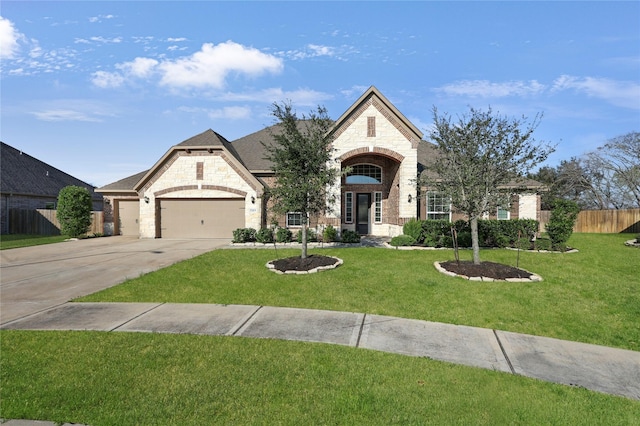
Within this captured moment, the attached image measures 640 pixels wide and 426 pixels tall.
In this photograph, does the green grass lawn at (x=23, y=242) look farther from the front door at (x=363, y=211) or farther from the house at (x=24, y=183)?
Result: the front door at (x=363, y=211)

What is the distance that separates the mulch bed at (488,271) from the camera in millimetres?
9523

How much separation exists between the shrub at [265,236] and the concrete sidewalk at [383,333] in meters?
10.9

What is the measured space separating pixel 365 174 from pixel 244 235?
8.71 metres

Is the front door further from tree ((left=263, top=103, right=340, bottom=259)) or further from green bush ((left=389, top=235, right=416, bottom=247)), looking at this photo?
tree ((left=263, top=103, right=340, bottom=259))

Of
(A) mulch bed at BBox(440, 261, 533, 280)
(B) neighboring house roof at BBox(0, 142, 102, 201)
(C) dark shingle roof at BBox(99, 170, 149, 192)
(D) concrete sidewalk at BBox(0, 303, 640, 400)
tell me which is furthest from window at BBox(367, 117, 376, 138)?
(B) neighboring house roof at BBox(0, 142, 102, 201)

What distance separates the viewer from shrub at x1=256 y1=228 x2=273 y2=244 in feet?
59.5

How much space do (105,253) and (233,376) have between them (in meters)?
13.3

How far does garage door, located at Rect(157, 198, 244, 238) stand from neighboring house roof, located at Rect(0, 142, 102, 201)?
16.7 metres

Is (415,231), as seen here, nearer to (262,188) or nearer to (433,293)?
(433,293)

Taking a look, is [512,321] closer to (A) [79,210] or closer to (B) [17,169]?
(A) [79,210]

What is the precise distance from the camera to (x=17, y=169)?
2980 cm

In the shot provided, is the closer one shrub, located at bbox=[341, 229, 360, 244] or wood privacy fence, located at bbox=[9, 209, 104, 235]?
shrub, located at bbox=[341, 229, 360, 244]

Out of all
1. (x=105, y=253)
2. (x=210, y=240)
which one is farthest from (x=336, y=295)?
(x=210, y=240)

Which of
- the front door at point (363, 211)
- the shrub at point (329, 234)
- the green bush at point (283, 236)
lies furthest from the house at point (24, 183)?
the front door at point (363, 211)
